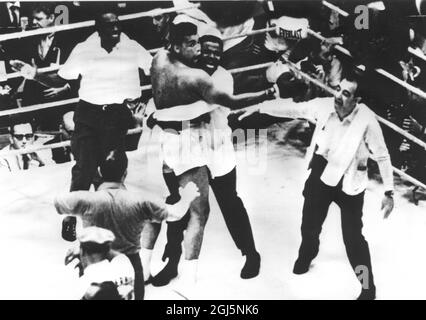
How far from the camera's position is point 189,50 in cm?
231

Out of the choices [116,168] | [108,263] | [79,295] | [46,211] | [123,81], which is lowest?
[79,295]

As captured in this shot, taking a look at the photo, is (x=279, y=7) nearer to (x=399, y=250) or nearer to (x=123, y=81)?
(x=123, y=81)

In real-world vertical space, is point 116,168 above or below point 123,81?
below

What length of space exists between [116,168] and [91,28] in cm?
66

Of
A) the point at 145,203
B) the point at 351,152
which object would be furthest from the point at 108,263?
the point at 351,152

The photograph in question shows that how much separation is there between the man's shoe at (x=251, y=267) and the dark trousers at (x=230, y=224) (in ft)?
0.08

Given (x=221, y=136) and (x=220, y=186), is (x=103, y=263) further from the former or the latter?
(x=221, y=136)

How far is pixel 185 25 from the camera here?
7.55 feet

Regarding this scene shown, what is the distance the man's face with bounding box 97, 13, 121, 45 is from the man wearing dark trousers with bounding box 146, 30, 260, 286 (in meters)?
0.41

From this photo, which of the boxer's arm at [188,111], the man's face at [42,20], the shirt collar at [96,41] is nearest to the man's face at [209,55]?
the boxer's arm at [188,111]

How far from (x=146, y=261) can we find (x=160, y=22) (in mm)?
1113

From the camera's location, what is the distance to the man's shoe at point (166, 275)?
2.30 metres

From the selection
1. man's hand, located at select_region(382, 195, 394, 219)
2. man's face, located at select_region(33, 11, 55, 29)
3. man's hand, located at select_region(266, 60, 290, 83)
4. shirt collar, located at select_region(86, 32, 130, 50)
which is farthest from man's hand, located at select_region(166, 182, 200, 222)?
man's face, located at select_region(33, 11, 55, 29)

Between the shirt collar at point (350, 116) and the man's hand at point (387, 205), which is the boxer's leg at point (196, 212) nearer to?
the shirt collar at point (350, 116)
